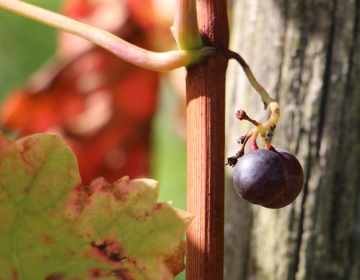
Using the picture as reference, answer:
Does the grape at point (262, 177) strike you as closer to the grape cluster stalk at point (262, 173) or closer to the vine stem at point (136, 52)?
the grape cluster stalk at point (262, 173)

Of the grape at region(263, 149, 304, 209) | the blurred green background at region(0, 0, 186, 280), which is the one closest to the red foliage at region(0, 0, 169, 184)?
the grape at region(263, 149, 304, 209)

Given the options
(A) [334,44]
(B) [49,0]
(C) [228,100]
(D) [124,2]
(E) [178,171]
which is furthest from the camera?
(B) [49,0]

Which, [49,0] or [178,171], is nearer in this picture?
[178,171]

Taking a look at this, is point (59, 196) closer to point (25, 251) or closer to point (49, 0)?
point (25, 251)

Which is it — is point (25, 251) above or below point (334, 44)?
below

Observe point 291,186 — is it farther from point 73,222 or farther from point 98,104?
point 98,104

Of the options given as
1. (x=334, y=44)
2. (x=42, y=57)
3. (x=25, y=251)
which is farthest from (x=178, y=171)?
(x=25, y=251)
